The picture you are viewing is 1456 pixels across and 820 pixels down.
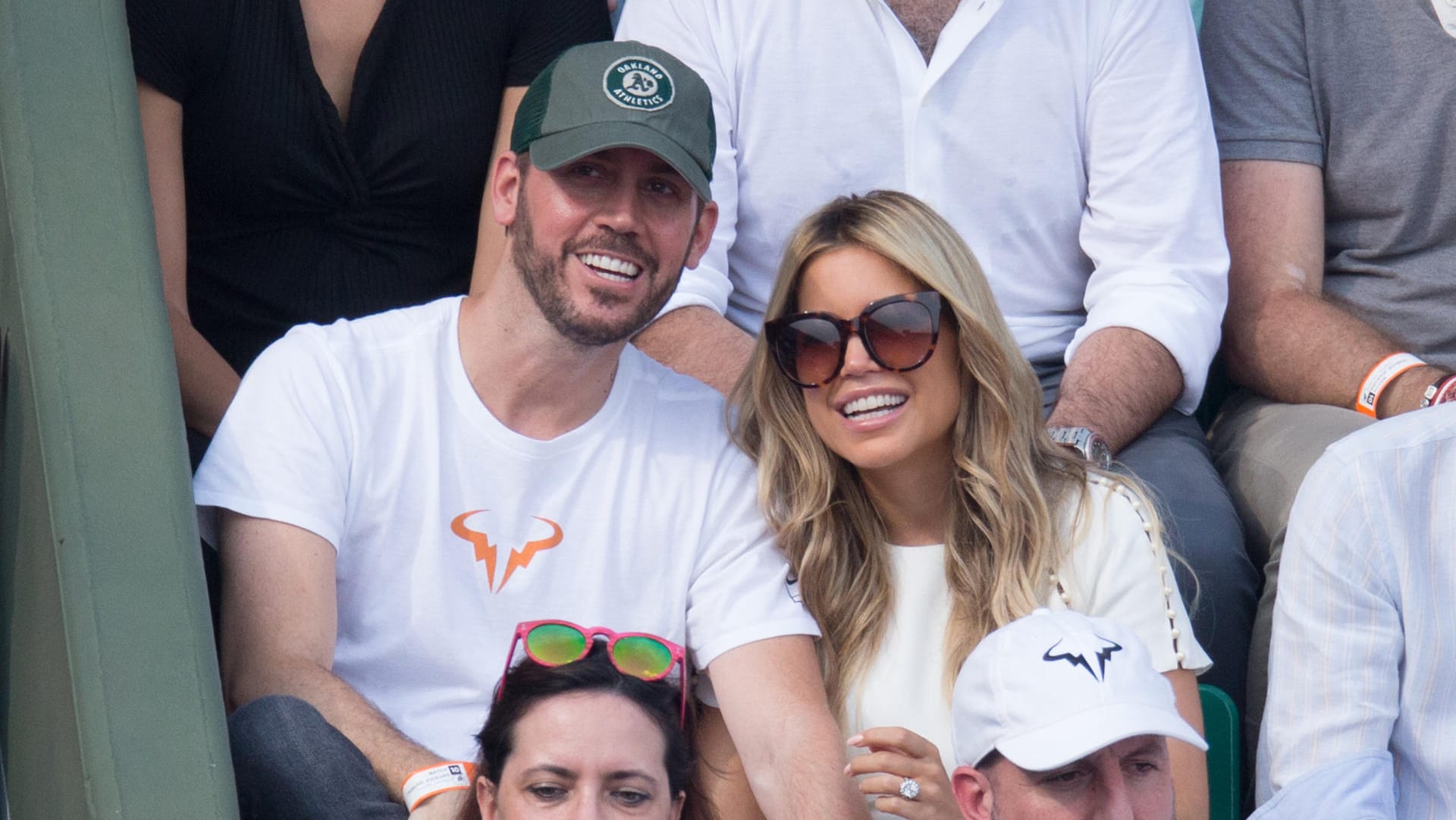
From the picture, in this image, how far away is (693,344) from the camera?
2926 millimetres

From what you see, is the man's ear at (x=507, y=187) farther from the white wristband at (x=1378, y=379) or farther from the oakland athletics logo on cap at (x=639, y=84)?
the white wristband at (x=1378, y=379)

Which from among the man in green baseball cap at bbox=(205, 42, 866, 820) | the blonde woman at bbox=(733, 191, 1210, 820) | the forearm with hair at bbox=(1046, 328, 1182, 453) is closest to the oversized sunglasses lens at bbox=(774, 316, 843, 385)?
the blonde woman at bbox=(733, 191, 1210, 820)

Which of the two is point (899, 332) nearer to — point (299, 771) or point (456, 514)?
point (456, 514)

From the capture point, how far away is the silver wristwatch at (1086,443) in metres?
2.68

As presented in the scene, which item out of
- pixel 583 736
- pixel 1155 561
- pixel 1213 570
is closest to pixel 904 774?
pixel 583 736

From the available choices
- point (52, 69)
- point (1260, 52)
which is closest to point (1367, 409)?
point (1260, 52)

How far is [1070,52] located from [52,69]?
181 cm

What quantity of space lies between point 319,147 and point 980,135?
1.17m

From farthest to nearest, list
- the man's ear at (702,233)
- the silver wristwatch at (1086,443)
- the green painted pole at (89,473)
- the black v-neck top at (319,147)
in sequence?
the black v-neck top at (319,147), the silver wristwatch at (1086,443), the man's ear at (702,233), the green painted pole at (89,473)

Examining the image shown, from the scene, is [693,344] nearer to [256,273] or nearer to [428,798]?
[256,273]

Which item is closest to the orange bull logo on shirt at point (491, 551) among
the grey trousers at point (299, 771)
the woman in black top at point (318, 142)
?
the grey trousers at point (299, 771)

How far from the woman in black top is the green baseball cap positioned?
1.51 ft

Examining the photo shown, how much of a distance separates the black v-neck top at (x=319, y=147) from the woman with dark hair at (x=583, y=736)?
1.02 metres

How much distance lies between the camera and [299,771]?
192cm
